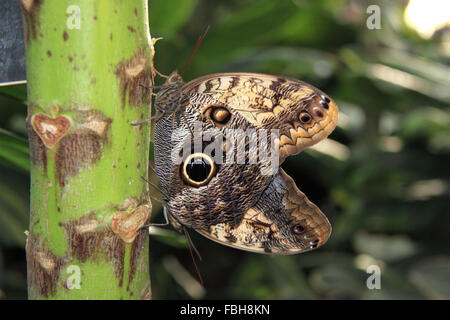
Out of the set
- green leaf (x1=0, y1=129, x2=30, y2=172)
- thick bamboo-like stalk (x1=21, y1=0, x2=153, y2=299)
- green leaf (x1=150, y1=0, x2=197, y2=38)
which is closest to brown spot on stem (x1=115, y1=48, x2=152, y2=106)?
thick bamboo-like stalk (x1=21, y1=0, x2=153, y2=299)

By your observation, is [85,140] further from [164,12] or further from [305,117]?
[164,12]

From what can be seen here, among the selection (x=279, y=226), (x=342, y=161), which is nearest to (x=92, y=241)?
(x=279, y=226)

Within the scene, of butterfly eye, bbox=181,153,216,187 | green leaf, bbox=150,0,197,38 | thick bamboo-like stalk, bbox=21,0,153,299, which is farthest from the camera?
green leaf, bbox=150,0,197,38

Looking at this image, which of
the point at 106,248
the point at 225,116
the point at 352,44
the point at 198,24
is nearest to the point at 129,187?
the point at 106,248

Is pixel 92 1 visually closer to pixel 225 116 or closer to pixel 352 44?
pixel 225 116

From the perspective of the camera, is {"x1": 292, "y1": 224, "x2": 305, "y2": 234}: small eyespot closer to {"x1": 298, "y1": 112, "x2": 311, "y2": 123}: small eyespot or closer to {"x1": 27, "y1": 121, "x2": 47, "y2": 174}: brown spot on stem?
{"x1": 298, "y1": 112, "x2": 311, "y2": 123}: small eyespot
